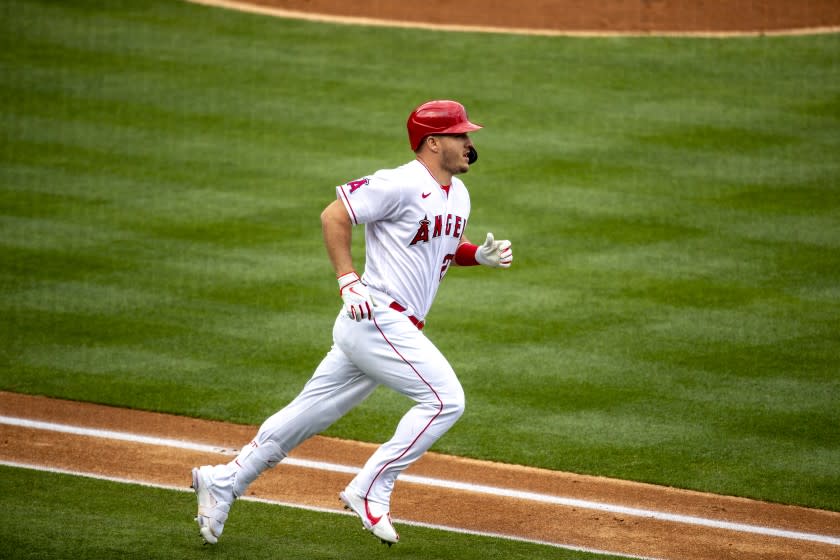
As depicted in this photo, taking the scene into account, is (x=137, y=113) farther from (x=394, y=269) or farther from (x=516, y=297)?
(x=394, y=269)

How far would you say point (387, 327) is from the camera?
18.9ft

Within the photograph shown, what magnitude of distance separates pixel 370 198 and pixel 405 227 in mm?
237

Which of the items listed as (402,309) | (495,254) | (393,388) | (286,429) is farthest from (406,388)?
(495,254)

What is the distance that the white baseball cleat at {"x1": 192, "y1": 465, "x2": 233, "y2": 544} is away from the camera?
19.0 ft

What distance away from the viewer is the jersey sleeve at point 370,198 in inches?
224

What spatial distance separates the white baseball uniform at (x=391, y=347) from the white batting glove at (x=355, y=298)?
153 mm

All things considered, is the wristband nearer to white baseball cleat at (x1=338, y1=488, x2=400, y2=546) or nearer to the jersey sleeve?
the jersey sleeve

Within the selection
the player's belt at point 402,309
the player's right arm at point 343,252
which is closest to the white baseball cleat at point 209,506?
the player's right arm at point 343,252

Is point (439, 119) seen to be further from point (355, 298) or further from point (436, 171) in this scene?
point (355, 298)

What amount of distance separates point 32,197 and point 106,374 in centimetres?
434

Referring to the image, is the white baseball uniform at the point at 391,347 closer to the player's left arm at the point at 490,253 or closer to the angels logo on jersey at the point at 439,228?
the angels logo on jersey at the point at 439,228

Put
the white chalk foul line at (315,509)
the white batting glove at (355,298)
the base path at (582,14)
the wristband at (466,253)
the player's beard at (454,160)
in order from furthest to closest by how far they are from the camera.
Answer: the base path at (582,14) → the wristband at (466,253) → the white chalk foul line at (315,509) → the player's beard at (454,160) → the white batting glove at (355,298)

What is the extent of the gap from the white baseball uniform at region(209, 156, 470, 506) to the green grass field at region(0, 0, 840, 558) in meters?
0.75

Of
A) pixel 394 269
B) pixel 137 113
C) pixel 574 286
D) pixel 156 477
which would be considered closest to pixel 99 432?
pixel 156 477
